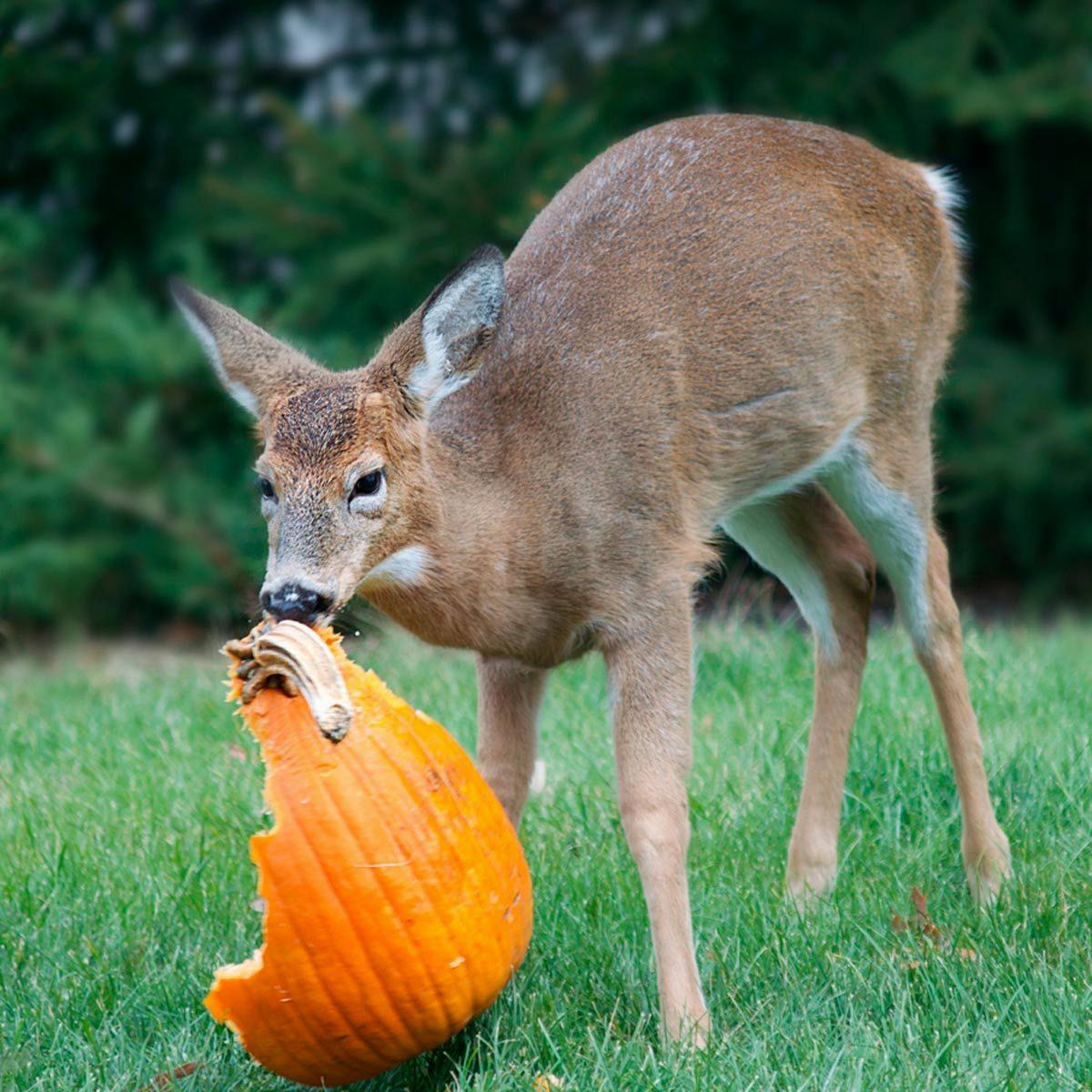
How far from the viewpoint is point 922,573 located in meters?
4.30

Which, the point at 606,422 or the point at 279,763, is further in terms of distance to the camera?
the point at 606,422

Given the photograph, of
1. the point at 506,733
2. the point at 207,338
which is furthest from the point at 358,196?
the point at 506,733

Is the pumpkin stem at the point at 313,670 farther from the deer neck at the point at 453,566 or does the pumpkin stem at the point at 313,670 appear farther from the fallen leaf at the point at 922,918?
the fallen leaf at the point at 922,918

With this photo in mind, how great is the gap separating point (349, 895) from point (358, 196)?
21.1 ft

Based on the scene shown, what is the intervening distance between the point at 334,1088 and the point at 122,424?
6.47 m

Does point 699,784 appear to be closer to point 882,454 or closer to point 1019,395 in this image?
point 882,454

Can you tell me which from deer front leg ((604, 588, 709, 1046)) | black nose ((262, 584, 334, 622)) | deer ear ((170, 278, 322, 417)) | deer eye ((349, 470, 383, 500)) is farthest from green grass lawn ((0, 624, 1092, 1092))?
deer ear ((170, 278, 322, 417))

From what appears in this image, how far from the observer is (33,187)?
384 inches

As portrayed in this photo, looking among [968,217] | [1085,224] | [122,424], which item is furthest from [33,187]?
[1085,224]

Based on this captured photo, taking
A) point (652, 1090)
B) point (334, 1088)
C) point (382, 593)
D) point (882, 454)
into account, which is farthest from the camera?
point (882, 454)

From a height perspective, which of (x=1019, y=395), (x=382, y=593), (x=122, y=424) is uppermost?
(x=382, y=593)

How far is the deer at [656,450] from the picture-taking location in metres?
3.37

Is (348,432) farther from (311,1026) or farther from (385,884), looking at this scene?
(311,1026)

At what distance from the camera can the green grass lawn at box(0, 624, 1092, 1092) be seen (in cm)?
303
